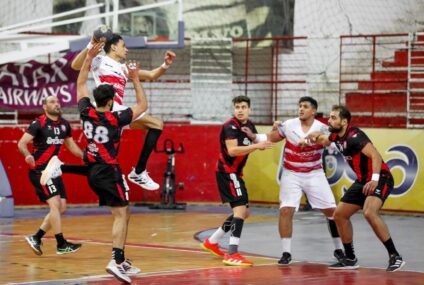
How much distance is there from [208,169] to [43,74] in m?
4.76

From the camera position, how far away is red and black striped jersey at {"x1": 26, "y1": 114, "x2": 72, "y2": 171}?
1739cm

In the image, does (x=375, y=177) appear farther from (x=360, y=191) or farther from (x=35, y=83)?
(x=35, y=83)

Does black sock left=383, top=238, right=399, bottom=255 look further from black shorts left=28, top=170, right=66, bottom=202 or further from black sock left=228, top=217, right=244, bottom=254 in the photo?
black shorts left=28, top=170, right=66, bottom=202

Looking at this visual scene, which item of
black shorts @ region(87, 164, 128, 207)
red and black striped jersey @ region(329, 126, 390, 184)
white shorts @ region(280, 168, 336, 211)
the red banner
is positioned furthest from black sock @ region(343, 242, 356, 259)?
the red banner

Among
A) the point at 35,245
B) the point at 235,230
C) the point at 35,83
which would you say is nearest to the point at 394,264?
the point at 235,230

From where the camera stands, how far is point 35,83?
85.1ft

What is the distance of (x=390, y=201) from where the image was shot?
77.5 ft

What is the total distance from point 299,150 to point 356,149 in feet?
3.58

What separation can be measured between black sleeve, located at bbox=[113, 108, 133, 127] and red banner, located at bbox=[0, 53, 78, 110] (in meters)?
12.2

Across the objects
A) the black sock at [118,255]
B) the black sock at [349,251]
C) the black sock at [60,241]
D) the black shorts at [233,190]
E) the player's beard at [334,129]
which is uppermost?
the player's beard at [334,129]

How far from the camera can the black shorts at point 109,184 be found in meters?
13.7

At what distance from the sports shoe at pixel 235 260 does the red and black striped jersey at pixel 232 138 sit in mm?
1299

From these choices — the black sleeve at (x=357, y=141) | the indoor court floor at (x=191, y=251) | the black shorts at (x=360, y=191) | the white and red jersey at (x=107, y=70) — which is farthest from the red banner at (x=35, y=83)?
the black sleeve at (x=357, y=141)

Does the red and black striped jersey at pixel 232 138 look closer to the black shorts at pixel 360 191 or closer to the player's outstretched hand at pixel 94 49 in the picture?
the black shorts at pixel 360 191
